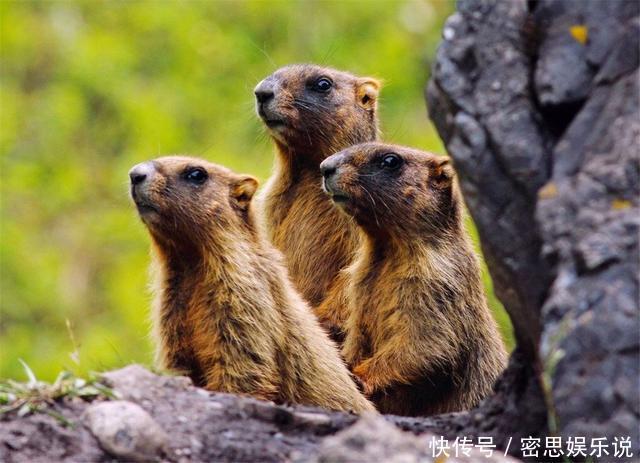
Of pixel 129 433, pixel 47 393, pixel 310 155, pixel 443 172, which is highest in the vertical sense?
pixel 310 155

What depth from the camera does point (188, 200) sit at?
8.93 metres

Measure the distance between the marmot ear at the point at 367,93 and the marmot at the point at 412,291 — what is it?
1.40m

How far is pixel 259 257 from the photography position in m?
8.91

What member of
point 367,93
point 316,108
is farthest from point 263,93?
point 367,93

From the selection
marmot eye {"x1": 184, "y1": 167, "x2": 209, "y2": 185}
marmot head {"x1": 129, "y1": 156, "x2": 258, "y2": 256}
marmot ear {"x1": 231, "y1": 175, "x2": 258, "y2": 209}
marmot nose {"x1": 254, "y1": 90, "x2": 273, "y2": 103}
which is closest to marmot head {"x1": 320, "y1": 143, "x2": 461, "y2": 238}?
marmot ear {"x1": 231, "y1": 175, "x2": 258, "y2": 209}

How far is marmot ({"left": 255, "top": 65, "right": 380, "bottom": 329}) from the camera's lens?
34.2 feet

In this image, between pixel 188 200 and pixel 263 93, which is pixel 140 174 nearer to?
pixel 188 200

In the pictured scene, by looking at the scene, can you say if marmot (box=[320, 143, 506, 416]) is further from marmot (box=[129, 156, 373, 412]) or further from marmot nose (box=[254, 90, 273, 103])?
marmot nose (box=[254, 90, 273, 103])

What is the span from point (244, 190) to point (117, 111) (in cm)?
1941

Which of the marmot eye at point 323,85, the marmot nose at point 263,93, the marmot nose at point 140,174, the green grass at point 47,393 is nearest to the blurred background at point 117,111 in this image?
the marmot eye at point 323,85

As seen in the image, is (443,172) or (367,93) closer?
(443,172)

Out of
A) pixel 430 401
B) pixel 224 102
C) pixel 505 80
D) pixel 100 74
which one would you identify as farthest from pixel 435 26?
pixel 505 80

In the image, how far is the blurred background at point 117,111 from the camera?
24.2 m

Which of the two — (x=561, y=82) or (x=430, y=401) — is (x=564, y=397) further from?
(x=430, y=401)
